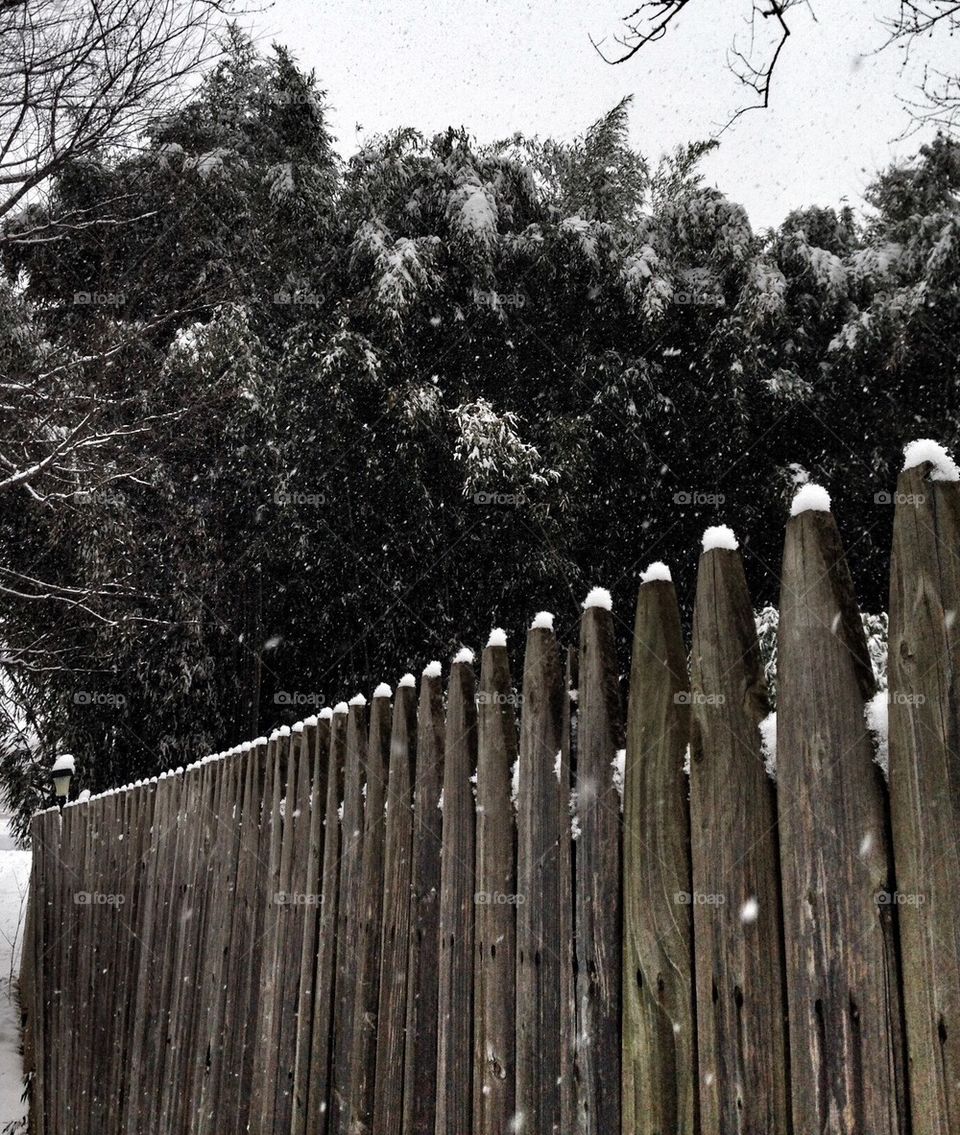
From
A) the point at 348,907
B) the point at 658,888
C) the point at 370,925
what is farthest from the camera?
the point at 348,907

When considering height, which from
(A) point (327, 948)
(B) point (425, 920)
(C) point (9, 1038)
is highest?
(B) point (425, 920)

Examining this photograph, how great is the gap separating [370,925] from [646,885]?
2.79 feet

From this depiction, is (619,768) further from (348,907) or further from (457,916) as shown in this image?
(348,907)

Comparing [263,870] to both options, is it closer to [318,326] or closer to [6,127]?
[6,127]

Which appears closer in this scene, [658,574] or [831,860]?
[831,860]

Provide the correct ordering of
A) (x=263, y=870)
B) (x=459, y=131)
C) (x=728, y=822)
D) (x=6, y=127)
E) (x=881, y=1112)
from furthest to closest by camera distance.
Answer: (x=459, y=131) → (x=6, y=127) → (x=263, y=870) → (x=728, y=822) → (x=881, y=1112)

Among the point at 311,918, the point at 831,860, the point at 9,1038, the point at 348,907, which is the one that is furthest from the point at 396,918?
the point at 9,1038

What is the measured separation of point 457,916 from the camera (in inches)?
56.4

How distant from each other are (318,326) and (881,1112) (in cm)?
1075

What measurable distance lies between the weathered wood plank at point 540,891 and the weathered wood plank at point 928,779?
498 millimetres

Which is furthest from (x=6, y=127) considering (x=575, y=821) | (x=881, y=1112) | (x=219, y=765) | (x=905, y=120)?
(x=881, y=1112)

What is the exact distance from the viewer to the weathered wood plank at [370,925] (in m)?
1.65

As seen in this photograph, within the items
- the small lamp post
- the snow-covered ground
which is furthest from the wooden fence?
the snow-covered ground

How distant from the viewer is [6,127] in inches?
201
